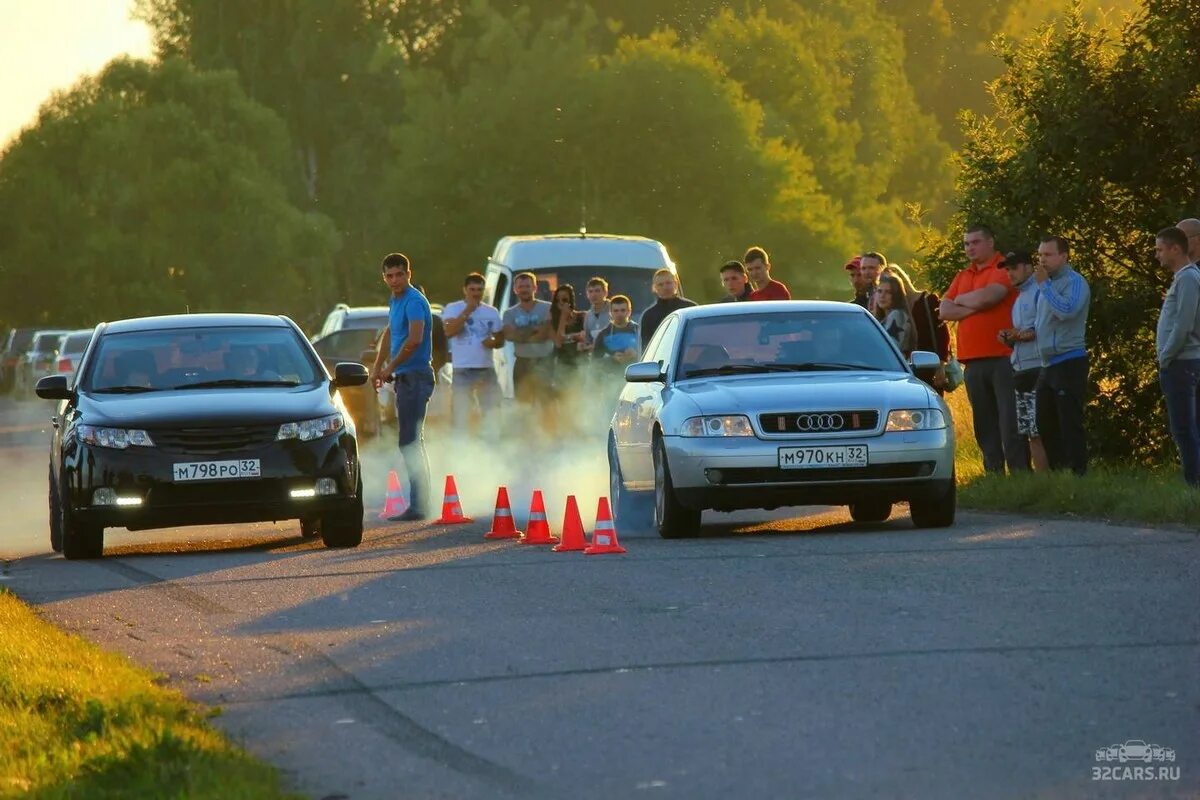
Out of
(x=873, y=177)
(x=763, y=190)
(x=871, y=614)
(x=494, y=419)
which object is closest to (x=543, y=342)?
(x=494, y=419)

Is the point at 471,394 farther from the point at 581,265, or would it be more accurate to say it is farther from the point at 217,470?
the point at 217,470

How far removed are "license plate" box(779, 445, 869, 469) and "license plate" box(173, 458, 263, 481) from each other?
3164 mm

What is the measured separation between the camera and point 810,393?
1445 centimetres

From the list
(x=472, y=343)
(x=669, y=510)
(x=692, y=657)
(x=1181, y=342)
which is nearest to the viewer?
(x=692, y=657)

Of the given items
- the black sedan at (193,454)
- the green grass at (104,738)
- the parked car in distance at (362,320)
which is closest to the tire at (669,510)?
the black sedan at (193,454)

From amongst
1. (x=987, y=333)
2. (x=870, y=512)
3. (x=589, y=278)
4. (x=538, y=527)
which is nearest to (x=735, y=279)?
(x=987, y=333)

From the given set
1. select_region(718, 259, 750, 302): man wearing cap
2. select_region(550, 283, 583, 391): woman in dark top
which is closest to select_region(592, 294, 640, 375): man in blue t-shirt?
select_region(550, 283, 583, 391): woman in dark top

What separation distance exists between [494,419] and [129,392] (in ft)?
24.7

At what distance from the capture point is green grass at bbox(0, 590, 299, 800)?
21.3 ft

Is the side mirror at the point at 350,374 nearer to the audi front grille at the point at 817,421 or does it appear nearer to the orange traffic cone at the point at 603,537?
the orange traffic cone at the point at 603,537

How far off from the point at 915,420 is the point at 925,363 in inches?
37.0

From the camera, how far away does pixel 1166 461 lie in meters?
19.8

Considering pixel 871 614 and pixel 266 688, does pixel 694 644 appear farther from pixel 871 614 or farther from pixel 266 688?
pixel 266 688

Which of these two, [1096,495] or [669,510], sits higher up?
[669,510]
